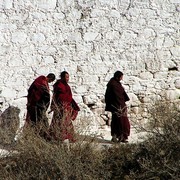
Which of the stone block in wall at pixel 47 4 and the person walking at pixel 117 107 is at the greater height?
the stone block in wall at pixel 47 4

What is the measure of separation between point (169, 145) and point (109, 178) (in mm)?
797

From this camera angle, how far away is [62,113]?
23.7ft

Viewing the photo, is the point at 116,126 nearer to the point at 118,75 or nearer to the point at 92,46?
the point at 118,75

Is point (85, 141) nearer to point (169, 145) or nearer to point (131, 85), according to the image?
point (169, 145)

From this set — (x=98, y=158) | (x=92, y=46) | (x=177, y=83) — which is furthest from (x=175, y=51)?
(x=98, y=158)

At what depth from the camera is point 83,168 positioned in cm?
618

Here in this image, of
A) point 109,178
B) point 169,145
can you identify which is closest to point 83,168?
point 109,178

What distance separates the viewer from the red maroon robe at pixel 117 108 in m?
8.20

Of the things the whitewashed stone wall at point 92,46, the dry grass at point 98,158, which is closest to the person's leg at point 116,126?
the whitewashed stone wall at point 92,46

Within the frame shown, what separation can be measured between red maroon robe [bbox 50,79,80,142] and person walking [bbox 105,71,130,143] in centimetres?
66

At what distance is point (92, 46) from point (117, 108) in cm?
143

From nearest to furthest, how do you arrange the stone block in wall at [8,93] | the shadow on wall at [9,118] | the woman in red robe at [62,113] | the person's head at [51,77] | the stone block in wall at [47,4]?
1. the woman in red robe at [62,113]
2. the person's head at [51,77]
3. the shadow on wall at [9,118]
4. the stone block in wall at [8,93]
5. the stone block in wall at [47,4]

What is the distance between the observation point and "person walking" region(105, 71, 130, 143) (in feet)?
26.9

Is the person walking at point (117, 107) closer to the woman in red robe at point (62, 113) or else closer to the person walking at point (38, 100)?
the woman in red robe at point (62, 113)
